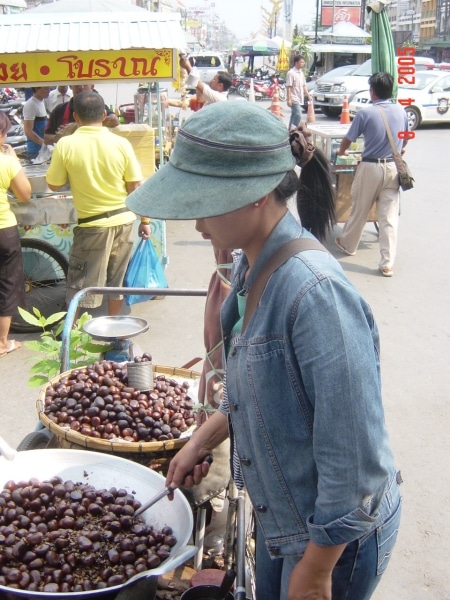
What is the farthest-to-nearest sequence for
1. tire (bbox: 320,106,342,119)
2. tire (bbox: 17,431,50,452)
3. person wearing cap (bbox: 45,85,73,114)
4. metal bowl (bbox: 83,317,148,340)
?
tire (bbox: 320,106,342,119) → person wearing cap (bbox: 45,85,73,114) → metal bowl (bbox: 83,317,148,340) → tire (bbox: 17,431,50,452)

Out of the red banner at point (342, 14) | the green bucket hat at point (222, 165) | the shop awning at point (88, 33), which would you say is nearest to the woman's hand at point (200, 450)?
the green bucket hat at point (222, 165)

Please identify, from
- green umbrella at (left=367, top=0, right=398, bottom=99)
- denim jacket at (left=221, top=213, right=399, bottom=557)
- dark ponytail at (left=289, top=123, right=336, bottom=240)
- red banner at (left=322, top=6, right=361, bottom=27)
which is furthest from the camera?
red banner at (left=322, top=6, right=361, bottom=27)

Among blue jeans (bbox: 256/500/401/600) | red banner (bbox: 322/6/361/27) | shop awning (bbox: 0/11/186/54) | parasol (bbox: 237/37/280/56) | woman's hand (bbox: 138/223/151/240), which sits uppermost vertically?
red banner (bbox: 322/6/361/27)

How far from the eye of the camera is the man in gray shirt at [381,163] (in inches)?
287

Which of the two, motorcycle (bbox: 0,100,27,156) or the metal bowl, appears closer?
the metal bowl

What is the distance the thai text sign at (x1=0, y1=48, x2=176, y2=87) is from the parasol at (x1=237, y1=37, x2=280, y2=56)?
150 ft

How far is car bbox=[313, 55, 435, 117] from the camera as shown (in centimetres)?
2264

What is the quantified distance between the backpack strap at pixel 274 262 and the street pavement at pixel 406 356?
2.15 metres

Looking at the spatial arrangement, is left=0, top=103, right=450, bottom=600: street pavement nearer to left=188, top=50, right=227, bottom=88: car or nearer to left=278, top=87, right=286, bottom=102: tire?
left=278, top=87, right=286, bottom=102: tire

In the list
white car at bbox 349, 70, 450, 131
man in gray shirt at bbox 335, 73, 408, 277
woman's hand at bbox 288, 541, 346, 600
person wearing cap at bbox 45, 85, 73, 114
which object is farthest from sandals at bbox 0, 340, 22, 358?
white car at bbox 349, 70, 450, 131

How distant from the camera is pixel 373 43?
30.1 ft

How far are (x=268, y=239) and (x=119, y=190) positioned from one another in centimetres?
407

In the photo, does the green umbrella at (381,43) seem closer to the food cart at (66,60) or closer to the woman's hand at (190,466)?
the food cart at (66,60)

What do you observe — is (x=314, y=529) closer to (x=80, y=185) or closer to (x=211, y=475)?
(x=211, y=475)
